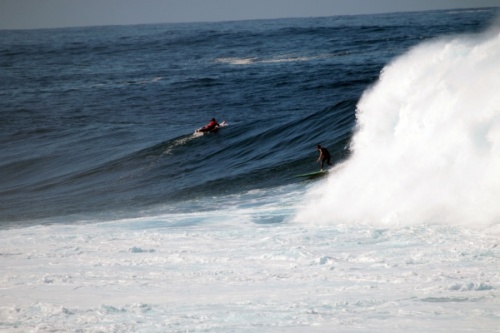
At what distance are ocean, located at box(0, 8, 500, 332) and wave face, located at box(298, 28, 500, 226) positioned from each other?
45mm

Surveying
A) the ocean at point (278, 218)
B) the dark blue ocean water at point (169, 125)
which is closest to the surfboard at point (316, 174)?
the ocean at point (278, 218)

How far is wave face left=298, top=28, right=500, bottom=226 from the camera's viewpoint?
46.7ft

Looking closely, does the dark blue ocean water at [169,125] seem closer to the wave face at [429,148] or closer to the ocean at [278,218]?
the ocean at [278,218]

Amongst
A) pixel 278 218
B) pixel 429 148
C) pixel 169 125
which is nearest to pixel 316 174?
pixel 429 148

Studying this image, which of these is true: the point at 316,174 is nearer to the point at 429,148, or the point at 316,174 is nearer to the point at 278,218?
the point at 429,148

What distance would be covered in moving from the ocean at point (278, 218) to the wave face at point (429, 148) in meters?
0.05

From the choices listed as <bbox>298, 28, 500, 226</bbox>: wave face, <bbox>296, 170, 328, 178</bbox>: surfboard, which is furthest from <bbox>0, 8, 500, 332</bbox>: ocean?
<bbox>296, 170, 328, 178</bbox>: surfboard

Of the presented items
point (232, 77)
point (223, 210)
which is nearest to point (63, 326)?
point (223, 210)

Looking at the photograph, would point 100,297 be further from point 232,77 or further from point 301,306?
point 232,77

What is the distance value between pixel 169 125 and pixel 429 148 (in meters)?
20.2

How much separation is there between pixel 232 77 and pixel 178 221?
116 feet

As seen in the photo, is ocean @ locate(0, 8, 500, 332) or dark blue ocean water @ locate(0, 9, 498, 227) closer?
ocean @ locate(0, 8, 500, 332)

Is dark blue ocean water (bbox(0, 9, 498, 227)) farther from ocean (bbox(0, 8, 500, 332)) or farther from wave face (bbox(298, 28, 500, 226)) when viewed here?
wave face (bbox(298, 28, 500, 226))

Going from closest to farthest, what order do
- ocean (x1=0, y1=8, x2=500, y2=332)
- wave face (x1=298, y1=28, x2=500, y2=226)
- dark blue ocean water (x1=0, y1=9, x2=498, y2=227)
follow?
1. ocean (x1=0, y1=8, x2=500, y2=332)
2. wave face (x1=298, y1=28, x2=500, y2=226)
3. dark blue ocean water (x1=0, y1=9, x2=498, y2=227)
